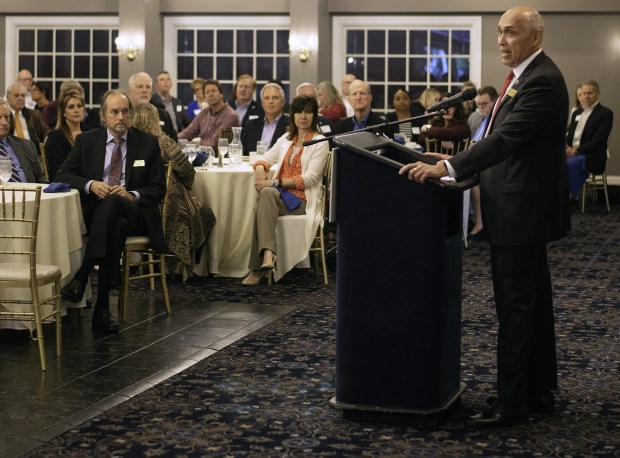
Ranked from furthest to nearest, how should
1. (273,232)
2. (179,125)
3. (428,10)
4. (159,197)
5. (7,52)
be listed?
1. (7,52)
2. (428,10)
3. (179,125)
4. (273,232)
5. (159,197)

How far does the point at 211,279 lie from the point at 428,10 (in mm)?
8159

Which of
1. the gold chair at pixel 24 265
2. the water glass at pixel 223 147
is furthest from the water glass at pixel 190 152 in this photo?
the gold chair at pixel 24 265

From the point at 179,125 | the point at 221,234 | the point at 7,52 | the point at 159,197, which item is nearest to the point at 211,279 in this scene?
the point at 221,234

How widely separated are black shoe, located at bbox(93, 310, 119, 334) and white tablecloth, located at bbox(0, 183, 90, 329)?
286 mm

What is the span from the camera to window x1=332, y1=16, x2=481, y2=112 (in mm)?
15148

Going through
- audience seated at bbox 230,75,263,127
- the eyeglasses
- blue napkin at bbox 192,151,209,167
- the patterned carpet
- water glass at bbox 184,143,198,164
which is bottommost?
the patterned carpet

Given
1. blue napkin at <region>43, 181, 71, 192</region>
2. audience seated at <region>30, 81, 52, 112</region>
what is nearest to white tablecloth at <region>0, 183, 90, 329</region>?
blue napkin at <region>43, 181, 71, 192</region>

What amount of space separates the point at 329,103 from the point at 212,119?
2.19 meters

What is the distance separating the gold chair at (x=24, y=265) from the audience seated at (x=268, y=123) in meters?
3.51

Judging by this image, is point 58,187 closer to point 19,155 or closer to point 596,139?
point 19,155

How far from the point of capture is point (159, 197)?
650 centimetres

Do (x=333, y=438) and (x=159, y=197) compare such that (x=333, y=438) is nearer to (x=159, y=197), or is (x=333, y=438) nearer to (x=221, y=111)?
(x=159, y=197)

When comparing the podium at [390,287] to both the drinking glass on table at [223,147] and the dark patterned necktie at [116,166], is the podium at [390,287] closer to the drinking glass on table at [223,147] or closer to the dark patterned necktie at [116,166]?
the dark patterned necktie at [116,166]

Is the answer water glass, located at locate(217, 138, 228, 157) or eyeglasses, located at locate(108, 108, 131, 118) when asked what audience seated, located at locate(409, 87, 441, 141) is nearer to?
water glass, located at locate(217, 138, 228, 157)
